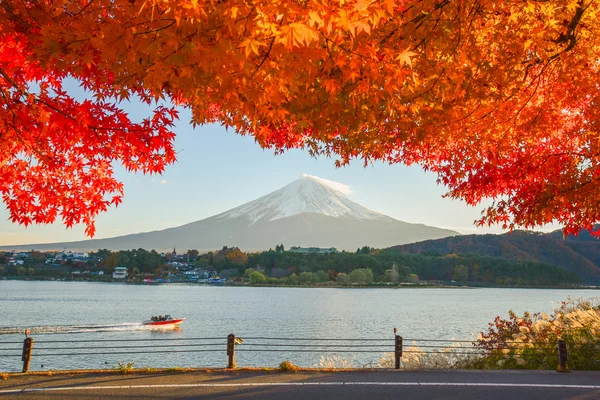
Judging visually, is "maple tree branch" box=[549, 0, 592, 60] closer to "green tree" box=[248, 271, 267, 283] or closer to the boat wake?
the boat wake

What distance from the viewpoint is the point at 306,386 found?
392 inches

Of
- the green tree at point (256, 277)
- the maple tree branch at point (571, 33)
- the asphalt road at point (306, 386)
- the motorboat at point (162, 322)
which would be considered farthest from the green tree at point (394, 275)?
the maple tree branch at point (571, 33)

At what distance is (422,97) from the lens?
694 centimetres

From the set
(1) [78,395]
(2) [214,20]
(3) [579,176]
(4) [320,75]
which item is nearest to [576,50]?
(3) [579,176]

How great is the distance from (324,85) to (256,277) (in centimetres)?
15435

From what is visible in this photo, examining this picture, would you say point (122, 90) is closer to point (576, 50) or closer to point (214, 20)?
point (214, 20)

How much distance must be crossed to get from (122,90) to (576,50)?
22.8 feet

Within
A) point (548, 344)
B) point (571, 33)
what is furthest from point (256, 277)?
point (571, 33)

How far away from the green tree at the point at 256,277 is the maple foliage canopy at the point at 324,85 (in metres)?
146

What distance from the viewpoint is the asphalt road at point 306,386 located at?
30.7 feet

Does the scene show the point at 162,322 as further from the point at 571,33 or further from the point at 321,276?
the point at 321,276

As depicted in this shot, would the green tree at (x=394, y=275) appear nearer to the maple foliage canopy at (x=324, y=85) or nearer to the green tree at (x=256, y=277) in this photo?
the green tree at (x=256, y=277)

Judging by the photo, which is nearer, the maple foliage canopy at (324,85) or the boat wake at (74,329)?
the maple foliage canopy at (324,85)

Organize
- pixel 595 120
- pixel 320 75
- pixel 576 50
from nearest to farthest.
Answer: pixel 320 75 < pixel 576 50 < pixel 595 120
